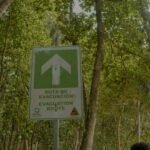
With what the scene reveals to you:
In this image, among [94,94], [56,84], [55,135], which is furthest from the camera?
[94,94]

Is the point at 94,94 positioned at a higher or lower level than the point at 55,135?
higher

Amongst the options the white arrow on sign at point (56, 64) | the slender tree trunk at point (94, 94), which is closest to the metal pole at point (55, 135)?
the white arrow on sign at point (56, 64)

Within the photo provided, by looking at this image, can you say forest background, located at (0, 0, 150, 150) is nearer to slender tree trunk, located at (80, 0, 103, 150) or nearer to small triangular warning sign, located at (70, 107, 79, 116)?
slender tree trunk, located at (80, 0, 103, 150)

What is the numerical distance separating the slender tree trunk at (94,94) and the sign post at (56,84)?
9393mm

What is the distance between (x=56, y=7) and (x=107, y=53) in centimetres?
317

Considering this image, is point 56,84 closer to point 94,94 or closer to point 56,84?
point 56,84

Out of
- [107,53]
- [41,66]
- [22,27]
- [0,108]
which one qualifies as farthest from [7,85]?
[41,66]

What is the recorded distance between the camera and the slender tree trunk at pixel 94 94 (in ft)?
46.7

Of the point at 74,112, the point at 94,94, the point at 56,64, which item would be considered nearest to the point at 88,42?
the point at 94,94

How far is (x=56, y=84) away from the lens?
484 cm

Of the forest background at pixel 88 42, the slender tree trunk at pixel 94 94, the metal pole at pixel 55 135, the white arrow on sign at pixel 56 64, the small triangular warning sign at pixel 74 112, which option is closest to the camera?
the metal pole at pixel 55 135

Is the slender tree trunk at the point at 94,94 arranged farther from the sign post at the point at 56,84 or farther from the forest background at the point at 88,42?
the sign post at the point at 56,84

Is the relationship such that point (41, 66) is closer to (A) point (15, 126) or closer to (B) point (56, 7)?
A: (B) point (56, 7)

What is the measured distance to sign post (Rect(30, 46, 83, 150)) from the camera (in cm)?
475
